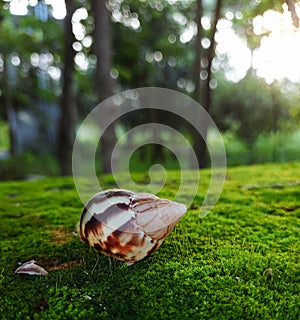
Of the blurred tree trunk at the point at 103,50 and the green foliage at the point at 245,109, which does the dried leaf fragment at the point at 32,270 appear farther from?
the green foliage at the point at 245,109

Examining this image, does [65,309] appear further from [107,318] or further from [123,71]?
[123,71]

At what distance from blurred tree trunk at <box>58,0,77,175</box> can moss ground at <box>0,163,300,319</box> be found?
482 centimetres

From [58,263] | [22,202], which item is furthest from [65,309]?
[22,202]

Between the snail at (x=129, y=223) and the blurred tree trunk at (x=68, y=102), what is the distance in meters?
5.49

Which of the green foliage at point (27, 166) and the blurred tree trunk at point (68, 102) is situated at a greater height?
the blurred tree trunk at point (68, 102)

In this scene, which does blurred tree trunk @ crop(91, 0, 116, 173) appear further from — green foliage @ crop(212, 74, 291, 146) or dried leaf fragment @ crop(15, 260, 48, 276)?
green foliage @ crop(212, 74, 291, 146)

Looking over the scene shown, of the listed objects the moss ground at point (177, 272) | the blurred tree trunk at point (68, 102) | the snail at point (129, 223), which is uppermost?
the blurred tree trunk at point (68, 102)

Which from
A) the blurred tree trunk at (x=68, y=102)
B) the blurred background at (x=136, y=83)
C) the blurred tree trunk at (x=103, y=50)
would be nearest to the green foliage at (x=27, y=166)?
the blurred background at (x=136, y=83)

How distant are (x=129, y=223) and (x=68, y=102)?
5911mm

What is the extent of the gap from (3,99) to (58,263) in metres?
10.7

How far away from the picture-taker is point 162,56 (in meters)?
10.2

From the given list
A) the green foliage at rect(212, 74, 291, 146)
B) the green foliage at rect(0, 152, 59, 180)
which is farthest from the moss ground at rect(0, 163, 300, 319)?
the green foliage at rect(212, 74, 291, 146)

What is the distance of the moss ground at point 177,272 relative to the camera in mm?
1335

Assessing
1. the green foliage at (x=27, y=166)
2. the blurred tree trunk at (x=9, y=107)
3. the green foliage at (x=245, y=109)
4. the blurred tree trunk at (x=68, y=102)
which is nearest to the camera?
the blurred tree trunk at (x=68, y=102)
